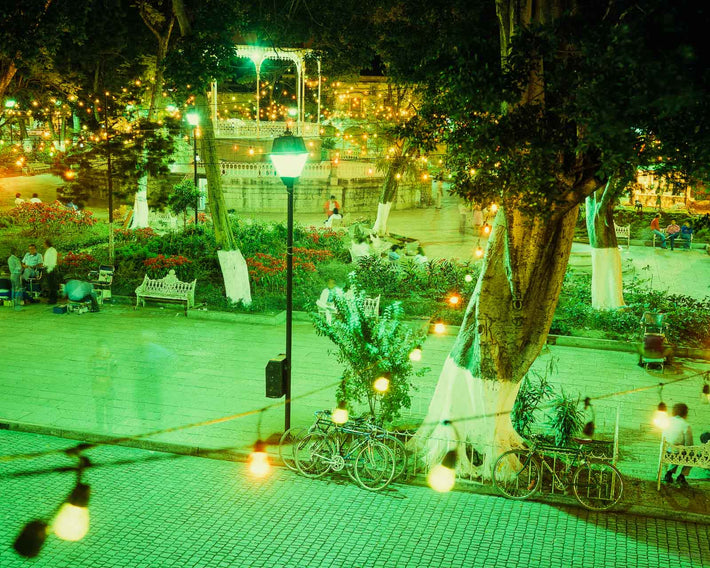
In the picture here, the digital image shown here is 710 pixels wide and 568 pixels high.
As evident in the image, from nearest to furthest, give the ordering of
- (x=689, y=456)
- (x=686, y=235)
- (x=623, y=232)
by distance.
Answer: (x=689, y=456)
(x=686, y=235)
(x=623, y=232)

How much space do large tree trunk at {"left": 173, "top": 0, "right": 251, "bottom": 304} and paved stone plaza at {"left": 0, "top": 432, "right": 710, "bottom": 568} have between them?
26.5 ft

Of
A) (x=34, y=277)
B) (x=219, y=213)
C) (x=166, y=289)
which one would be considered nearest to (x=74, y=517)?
(x=166, y=289)

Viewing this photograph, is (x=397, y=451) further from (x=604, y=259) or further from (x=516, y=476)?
(x=604, y=259)

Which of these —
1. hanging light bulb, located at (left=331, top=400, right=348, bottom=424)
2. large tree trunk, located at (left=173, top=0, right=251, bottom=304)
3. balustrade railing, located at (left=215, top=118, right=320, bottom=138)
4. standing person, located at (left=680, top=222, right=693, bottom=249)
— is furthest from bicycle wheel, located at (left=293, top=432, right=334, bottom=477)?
balustrade railing, located at (left=215, top=118, right=320, bottom=138)

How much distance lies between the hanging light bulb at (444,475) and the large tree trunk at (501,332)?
9 centimetres

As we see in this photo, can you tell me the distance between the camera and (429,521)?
8.34 meters

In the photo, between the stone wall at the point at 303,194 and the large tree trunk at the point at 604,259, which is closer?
the large tree trunk at the point at 604,259

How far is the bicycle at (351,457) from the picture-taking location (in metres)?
9.15

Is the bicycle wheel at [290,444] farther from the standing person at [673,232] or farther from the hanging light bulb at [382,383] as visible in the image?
the standing person at [673,232]

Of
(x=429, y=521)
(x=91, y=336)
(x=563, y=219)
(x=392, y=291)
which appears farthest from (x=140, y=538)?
(x=392, y=291)

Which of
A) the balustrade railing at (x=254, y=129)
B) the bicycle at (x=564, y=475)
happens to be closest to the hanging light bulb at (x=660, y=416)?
the bicycle at (x=564, y=475)

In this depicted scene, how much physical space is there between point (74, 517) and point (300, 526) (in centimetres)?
250

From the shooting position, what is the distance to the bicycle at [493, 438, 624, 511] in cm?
872

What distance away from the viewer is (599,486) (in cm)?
870
